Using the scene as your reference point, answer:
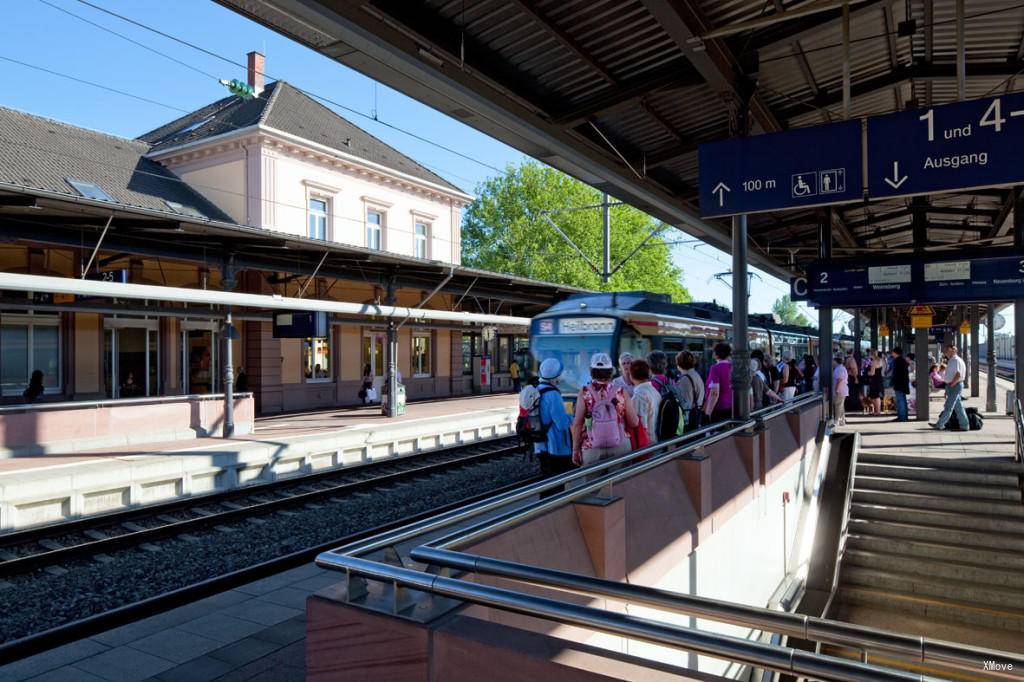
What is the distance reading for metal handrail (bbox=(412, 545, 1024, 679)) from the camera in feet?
6.19

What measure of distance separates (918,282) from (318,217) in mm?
21043

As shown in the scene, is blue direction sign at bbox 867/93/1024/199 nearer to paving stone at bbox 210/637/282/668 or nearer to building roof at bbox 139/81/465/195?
paving stone at bbox 210/637/282/668

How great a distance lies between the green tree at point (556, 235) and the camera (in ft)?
143

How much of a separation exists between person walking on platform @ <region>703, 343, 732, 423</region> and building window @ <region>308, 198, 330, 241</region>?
20.3 metres

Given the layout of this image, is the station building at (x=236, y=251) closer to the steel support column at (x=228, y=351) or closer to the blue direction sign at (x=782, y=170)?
the steel support column at (x=228, y=351)

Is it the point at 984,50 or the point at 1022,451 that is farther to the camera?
the point at 1022,451

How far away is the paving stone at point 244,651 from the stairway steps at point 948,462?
10.1 metres

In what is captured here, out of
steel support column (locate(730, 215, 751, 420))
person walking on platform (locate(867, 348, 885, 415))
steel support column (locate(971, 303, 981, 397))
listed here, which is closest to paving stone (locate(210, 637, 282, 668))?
steel support column (locate(730, 215, 751, 420))

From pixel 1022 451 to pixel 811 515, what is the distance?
10.4ft

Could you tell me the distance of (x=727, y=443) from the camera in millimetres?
7617

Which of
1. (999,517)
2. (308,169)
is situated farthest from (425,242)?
(999,517)

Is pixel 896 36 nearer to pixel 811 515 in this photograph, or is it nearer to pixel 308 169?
pixel 811 515

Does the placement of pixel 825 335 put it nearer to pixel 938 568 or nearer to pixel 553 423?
pixel 938 568

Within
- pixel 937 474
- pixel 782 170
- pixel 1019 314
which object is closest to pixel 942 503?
pixel 937 474
